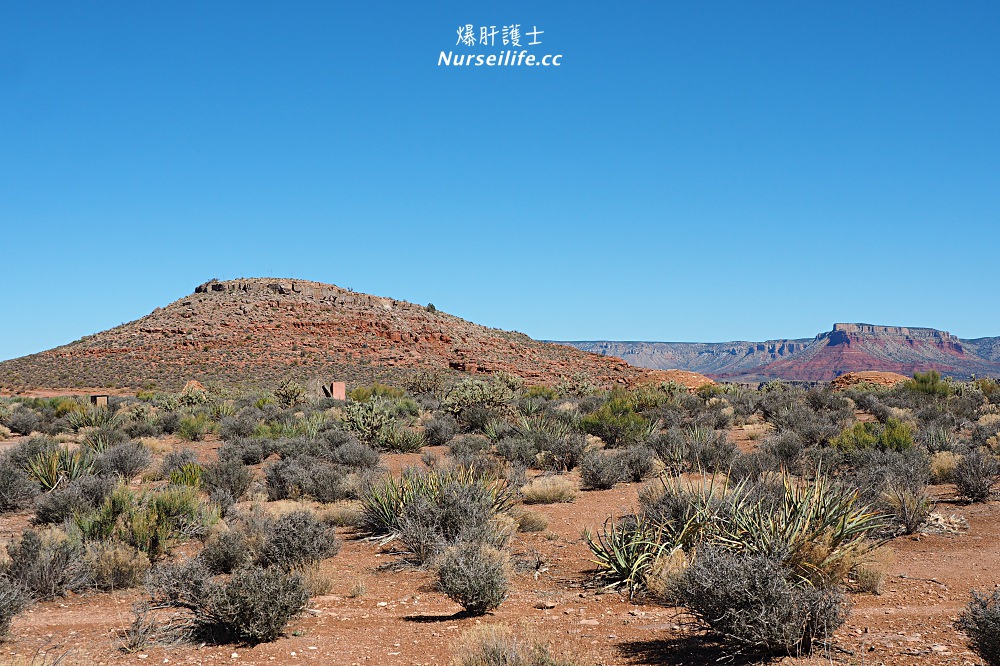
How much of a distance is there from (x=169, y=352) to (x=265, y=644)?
199ft

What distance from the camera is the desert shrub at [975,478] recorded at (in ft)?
34.1

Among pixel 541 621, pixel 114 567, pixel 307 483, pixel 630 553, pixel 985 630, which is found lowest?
pixel 541 621

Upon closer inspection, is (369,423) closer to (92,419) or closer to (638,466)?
(638,466)

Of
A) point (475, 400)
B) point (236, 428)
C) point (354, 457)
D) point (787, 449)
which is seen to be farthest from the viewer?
point (475, 400)

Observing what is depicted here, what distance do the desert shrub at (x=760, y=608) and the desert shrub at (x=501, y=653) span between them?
119 cm

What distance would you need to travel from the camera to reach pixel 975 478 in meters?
10.4

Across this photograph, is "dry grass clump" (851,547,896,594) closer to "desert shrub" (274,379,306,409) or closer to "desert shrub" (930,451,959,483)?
"desert shrub" (930,451,959,483)

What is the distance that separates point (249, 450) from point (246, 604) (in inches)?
403

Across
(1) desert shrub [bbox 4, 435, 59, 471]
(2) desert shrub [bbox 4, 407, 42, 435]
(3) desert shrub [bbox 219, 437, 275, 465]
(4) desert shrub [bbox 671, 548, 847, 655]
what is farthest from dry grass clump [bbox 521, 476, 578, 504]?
(2) desert shrub [bbox 4, 407, 42, 435]

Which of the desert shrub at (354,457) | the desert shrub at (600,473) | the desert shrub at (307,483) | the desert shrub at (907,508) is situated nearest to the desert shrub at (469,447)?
the desert shrub at (354,457)

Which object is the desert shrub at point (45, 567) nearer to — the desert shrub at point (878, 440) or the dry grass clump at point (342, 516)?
the dry grass clump at point (342, 516)

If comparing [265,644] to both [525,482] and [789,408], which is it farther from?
[789,408]

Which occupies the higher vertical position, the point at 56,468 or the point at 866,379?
the point at 866,379

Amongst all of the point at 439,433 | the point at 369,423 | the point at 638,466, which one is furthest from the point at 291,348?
the point at 638,466
